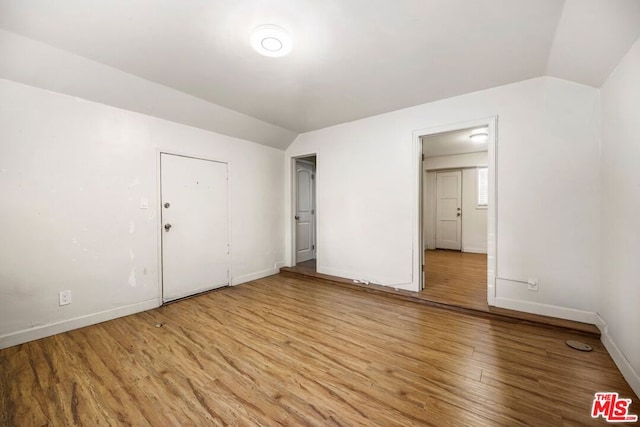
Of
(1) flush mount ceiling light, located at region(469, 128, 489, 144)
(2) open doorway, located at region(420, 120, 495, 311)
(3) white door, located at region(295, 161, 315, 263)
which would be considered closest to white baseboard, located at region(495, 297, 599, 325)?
(2) open doorway, located at region(420, 120, 495, 311)

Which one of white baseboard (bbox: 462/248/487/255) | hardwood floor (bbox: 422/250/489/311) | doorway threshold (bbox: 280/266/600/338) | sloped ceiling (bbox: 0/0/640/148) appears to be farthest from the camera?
white baseboard (bbox: 462/248/487/255)

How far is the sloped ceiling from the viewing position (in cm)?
168

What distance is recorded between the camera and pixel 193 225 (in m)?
3.47

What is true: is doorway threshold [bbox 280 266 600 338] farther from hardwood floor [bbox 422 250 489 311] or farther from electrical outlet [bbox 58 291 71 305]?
electrical outlet [bbox 58 291 71 305]

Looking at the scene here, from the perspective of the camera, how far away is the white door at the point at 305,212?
519 centimetres

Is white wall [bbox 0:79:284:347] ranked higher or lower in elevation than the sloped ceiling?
lower

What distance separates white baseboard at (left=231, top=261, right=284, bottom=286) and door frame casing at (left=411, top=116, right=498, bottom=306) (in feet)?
8.14

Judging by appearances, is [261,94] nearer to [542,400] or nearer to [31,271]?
[31,271]

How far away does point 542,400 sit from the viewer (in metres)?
1.52

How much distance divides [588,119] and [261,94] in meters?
3.38

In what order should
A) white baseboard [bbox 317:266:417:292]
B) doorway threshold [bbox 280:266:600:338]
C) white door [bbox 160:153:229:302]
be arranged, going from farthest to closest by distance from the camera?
1. white baseboard [bbox 317:266:417:292]
2. white door [bbox 160:153:229:302]
3. doorway threshold [bbox 280:266:600:338]

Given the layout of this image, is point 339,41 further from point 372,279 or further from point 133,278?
point 133,278

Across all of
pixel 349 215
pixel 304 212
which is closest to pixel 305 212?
pixel 304 212

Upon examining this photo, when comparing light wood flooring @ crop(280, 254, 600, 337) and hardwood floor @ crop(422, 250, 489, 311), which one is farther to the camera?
hardwood floor @ crop(422, 250, 489, 311)
